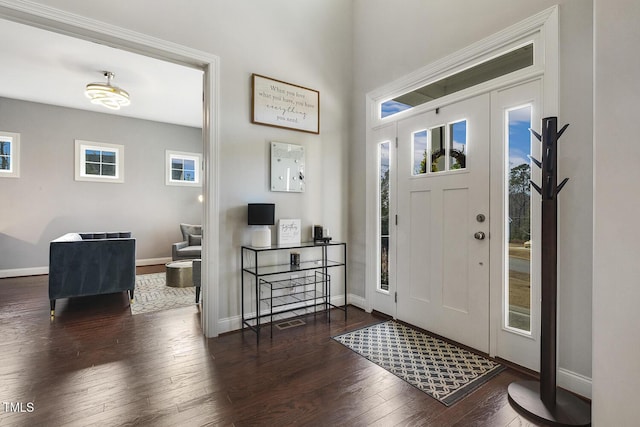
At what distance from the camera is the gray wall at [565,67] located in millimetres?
1922

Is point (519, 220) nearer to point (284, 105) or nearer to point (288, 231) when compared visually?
point (288, 231)

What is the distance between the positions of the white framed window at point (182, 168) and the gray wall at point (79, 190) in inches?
4.9

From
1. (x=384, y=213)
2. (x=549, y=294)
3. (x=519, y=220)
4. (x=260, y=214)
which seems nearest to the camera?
(x=549, y=294)

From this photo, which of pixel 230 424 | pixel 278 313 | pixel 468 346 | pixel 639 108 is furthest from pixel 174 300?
pixel 639 108

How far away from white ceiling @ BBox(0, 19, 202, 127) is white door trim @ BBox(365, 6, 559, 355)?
8.32 feet

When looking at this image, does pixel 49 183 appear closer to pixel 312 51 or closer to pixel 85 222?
pixel 85 222

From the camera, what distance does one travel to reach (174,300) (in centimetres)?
395

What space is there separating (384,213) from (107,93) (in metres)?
4.07

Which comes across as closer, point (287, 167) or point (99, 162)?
point (287, 167)

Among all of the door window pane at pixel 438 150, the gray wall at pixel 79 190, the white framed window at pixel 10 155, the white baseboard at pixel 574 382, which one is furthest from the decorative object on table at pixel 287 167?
the white framed window at pixel 10 155

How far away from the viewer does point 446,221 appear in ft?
8.98

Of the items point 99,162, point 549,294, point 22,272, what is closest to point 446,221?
point 549,294

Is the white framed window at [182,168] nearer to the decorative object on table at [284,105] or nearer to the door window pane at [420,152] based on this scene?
the decorative object on table at [284,105]

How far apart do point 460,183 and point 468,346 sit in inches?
54.1
